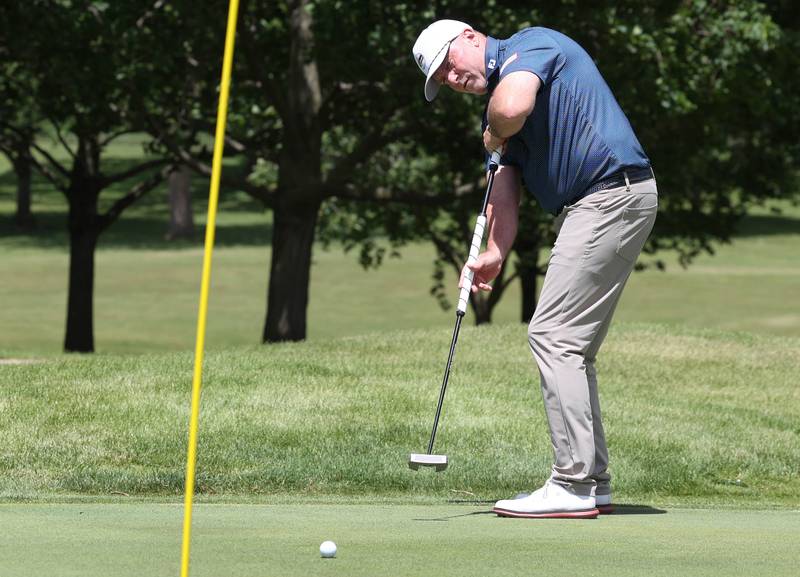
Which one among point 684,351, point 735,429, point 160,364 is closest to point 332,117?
point 684,351

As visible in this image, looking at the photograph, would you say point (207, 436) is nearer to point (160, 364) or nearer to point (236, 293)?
point (160, 364)

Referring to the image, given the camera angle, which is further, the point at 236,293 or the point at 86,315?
the point at 236,293

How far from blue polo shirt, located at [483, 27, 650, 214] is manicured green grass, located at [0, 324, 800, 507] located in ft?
6.79

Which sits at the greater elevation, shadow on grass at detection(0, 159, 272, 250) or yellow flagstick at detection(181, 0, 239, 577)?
yellow flagstick at detection(181, 0, 239, 577)

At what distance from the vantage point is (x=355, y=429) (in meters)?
8.18

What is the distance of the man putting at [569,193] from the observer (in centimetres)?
573

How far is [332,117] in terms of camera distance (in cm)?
2044

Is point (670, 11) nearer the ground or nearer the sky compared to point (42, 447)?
nearer the sky

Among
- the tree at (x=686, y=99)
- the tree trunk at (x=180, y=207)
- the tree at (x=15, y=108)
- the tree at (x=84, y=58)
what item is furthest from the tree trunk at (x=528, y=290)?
the tree trunk at (x=180, y=207)

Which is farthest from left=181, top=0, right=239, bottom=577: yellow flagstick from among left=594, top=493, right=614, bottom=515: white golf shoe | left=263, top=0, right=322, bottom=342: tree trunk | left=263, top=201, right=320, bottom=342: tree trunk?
left=263, top=201, right=320, bottom=342: tree trunk

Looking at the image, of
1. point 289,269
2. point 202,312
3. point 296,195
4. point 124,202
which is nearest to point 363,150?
point 296,195

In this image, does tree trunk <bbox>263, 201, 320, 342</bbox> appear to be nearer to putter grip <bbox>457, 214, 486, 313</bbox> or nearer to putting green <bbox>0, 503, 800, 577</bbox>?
putter grip <bbox>457, 214, 486, 313</bbox>

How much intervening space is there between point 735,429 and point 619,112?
373 centimetres

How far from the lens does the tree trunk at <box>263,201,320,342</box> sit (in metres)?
18.8
